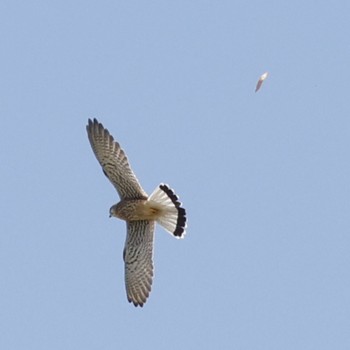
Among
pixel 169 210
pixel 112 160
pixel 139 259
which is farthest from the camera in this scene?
pixel 139 259

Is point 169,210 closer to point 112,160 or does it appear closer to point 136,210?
point 136,210

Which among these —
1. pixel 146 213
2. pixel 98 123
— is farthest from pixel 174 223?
pixel 98 123

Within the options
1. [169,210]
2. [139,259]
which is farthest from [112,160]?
[139,259]

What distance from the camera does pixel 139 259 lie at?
1964 centimetres

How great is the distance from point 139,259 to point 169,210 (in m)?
1.29

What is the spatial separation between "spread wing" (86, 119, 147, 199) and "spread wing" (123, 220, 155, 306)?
68 cm

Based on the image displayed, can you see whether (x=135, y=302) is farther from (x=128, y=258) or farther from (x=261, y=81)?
(x=261, y=81)

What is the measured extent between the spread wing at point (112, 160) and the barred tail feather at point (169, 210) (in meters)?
0.42

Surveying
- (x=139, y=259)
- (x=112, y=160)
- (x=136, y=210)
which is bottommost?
(x=139, y=259)

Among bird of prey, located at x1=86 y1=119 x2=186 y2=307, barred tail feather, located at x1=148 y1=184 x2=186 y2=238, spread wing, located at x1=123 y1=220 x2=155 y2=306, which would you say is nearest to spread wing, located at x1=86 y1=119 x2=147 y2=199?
bird of prey, located at x1=86 y1=119 x2=186 y2=307

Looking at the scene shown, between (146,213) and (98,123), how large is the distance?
171 cm

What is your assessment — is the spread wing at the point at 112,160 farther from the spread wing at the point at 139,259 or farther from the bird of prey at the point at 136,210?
the spread wing at the point at 139,259

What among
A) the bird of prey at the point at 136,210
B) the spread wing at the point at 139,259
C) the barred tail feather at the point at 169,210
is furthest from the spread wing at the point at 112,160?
the spread wing at the point at 139,259

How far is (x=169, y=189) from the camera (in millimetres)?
18453
